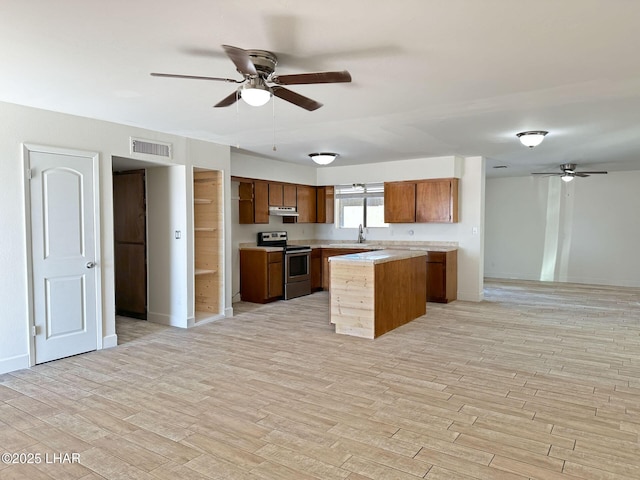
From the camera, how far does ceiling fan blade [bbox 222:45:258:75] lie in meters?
2.31

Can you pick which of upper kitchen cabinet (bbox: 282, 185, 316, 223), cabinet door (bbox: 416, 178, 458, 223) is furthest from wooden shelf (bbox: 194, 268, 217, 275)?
cabinet door (bbox: 416, 178, 458, 223)

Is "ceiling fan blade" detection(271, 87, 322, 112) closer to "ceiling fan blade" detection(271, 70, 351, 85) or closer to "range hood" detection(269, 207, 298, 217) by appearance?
"ceiling fan blade" detection(271, 70, 351, 85)

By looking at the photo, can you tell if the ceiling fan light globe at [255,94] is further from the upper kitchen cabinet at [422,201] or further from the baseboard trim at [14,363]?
the upper kitchen cabinet at [422,201]

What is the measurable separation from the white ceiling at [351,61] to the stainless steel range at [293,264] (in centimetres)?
268

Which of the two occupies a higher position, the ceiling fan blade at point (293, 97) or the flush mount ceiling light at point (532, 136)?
the flush mount ceiling light at point (532, 136)

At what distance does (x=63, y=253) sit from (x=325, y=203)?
5.40 meters

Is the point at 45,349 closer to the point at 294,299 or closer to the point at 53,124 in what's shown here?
the point at 53,124

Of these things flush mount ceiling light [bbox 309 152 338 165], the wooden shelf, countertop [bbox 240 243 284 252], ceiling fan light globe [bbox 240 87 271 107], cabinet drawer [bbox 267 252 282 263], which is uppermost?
flush mount ceiling light [bbox 309 152 338 165]

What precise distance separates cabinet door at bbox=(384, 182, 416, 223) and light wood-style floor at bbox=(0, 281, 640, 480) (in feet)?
9.44

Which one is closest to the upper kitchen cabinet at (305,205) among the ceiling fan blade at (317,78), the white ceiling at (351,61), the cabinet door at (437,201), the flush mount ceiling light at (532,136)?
the cabinet door at (437,201)

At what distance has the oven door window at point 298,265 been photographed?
7.46m

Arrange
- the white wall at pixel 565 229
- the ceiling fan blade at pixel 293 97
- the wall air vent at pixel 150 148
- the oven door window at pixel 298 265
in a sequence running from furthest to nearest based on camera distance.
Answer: the white wall at pixel 565 229
the oven door window at pixel 298 265
the wall air vent at pixel 150 148
the ceiling fan blade at pixel 293 97

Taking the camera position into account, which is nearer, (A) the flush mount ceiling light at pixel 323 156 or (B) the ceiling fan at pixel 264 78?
(B) the ceiling fan at pixel 264 78

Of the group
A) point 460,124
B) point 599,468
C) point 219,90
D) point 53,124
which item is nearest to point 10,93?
point 53,124
